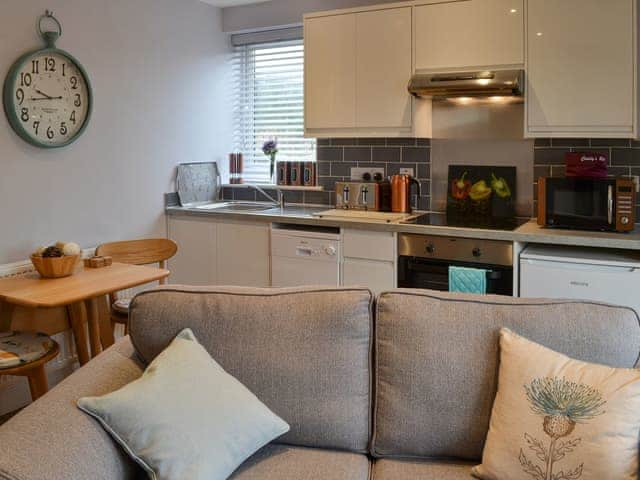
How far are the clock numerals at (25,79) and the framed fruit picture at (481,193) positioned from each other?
2454 mm

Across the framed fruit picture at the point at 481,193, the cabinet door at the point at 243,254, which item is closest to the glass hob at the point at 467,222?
the framed fruit picture at the point at 481,193

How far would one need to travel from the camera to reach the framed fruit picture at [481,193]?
3.85m

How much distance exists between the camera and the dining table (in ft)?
8.96

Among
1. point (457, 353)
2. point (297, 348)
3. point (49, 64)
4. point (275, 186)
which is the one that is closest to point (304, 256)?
point (275, 186)

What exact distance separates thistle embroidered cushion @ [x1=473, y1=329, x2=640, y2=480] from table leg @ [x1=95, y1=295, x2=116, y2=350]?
223 cm

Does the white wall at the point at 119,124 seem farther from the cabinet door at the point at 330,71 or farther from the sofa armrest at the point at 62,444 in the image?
the sofa armrest at the point at 62,444

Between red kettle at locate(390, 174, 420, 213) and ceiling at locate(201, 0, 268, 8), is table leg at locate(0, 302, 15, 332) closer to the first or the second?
red kettle at locate(390, 174, 420, 213)

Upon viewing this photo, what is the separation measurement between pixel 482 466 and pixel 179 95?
351 cm

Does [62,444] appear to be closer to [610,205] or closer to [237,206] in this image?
[610,205]

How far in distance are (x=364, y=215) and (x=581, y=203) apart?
4.06 feet

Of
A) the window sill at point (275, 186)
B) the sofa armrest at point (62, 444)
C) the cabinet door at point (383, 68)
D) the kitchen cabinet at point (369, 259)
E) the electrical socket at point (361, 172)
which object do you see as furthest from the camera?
the window sill at point (275, 186)

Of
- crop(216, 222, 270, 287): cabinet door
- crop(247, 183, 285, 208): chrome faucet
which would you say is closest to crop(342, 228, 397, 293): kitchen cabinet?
crop(216, 222, 270, 287): cabinet door

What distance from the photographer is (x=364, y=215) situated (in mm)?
3904

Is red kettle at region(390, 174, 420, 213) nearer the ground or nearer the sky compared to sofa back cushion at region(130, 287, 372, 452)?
nearer the sky
